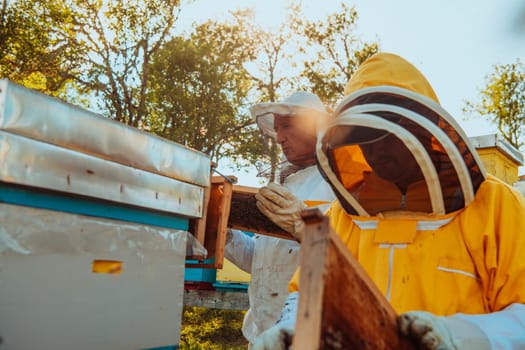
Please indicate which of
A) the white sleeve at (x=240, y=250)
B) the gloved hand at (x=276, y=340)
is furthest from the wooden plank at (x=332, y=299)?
the white sleeve at (x=240, y=250)

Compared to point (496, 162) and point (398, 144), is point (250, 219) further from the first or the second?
point (496, 162)

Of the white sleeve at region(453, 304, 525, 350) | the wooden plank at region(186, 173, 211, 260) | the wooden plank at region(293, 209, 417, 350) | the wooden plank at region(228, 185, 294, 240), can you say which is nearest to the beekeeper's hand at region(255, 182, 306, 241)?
the wooden plank at region(228, 185, 294, 240)

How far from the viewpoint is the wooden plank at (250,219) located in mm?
2805

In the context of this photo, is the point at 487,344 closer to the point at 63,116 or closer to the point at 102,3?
the point at 63,116

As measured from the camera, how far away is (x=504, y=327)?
3.63 feet

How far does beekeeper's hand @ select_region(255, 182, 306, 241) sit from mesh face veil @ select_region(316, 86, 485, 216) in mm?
970

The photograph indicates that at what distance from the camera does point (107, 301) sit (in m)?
1.67

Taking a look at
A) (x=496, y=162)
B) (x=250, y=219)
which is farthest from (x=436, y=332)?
(x=496, y=162)

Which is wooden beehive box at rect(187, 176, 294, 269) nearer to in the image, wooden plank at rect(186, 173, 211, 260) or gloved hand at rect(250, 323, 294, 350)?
wooden plank at rect(186, 173, 211, 260)

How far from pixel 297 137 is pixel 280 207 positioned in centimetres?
86

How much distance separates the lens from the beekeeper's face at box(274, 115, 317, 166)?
3.33 m

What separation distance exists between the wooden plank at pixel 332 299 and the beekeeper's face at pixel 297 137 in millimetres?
2497

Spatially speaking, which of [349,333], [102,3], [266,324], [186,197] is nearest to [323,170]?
[186,197]

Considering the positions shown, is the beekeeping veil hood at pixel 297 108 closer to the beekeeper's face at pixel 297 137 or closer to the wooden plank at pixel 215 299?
the beekeeper's face at pixel 297 137
